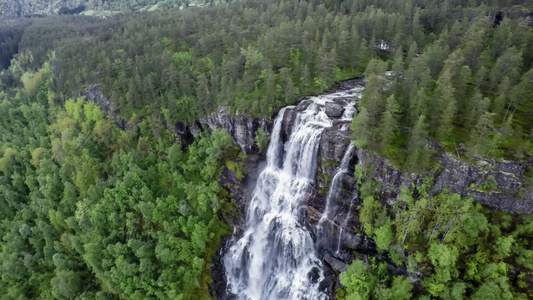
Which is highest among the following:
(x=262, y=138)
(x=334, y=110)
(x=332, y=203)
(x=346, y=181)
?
(x=334, y=110)

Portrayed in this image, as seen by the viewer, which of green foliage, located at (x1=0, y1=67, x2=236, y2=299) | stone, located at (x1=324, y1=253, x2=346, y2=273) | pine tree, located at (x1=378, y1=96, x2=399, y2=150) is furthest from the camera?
green foliage, located at (x1=0, y1=67, x2=236, y2=299)

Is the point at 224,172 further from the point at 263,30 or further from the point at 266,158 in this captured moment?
the point at 263,30

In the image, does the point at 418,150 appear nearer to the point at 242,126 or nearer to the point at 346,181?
the point at 346,181

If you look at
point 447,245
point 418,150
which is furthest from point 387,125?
point 447,245

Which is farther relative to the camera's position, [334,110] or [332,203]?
[334,110]

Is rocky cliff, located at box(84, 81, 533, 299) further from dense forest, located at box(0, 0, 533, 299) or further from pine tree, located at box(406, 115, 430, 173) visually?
pine tree, located at box(406, 115, 430, 173)

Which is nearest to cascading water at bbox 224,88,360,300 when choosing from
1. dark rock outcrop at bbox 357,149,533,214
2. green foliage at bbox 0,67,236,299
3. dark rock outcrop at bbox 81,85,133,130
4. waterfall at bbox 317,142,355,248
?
waterfall at bbox 317,142,355,248

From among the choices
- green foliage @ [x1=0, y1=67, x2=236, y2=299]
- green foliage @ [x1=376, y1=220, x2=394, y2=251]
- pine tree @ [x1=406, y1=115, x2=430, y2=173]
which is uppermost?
pine tree @ [x1=406, y1=115, x2=430, y2=173]

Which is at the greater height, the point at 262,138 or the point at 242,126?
the point at 242,126
